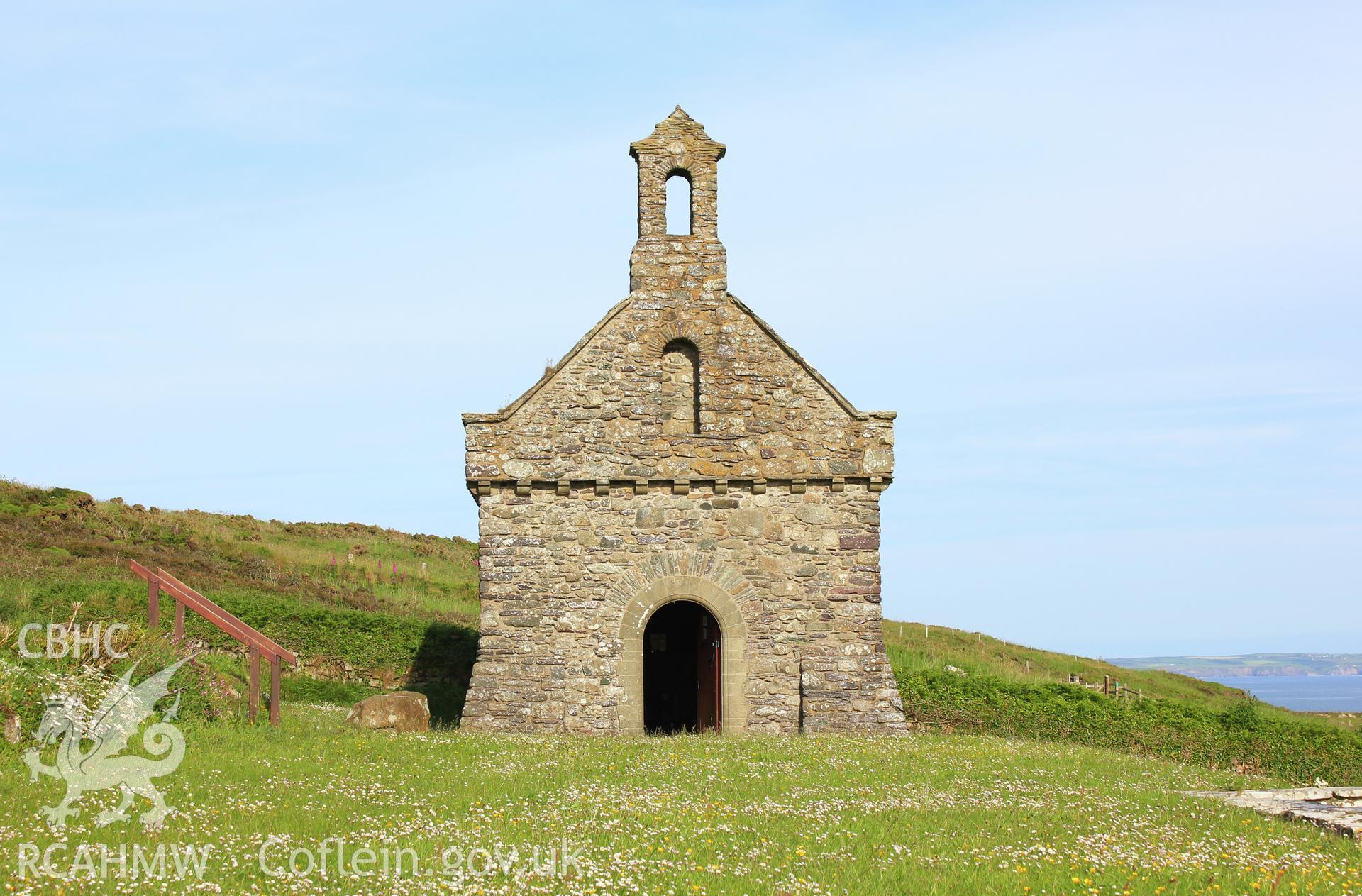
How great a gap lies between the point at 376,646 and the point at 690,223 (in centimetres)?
1072

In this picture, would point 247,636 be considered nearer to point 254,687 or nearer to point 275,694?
point 254,687

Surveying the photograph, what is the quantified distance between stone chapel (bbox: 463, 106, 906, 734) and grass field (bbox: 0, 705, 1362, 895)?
313 cm

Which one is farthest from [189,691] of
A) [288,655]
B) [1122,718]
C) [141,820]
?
[1122,718]

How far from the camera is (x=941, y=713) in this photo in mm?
19984

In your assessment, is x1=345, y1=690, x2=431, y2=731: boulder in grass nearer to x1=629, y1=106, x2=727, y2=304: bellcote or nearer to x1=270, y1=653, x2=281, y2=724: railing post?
x1=270, y1=653, x2=281, y2=724: railing post

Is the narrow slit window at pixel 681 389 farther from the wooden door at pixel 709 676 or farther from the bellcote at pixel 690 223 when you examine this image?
the wooden door at pixel 709 676

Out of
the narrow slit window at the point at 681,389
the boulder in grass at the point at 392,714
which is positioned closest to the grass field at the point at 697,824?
the boulder in grass at the point at 392,714

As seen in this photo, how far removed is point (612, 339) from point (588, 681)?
5.41m

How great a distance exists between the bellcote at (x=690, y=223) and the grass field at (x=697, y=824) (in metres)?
7.82

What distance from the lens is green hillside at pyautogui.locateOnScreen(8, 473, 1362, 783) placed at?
18125 mm

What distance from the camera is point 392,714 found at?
17312mm

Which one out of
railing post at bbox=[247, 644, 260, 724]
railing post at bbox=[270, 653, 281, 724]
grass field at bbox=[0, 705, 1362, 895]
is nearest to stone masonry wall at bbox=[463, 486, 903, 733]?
grass field at bbox=[0, 705, 1362, 895]

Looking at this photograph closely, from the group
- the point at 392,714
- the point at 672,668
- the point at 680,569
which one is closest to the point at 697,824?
the point at 680,569

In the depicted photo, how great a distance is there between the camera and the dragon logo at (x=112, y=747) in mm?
9758
